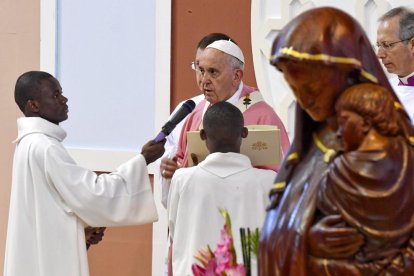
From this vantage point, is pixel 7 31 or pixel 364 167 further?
pixel 7 31

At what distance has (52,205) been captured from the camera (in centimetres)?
441

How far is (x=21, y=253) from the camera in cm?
446

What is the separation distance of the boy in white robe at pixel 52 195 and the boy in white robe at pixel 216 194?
2.76 ft

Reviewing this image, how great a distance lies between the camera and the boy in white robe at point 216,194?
357cm

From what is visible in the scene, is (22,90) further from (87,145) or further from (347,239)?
(347,239)

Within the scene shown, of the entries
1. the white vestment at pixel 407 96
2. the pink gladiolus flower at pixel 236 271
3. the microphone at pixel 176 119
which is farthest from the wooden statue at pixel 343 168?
the white vestment at pixel 407 96

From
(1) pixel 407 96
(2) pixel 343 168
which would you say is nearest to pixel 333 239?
(2) pixel 343 168

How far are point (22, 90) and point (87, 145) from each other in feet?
4.72

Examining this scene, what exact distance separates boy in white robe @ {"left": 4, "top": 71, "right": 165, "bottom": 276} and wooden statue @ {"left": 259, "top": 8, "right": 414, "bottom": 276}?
2.44 m

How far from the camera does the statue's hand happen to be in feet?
6.35

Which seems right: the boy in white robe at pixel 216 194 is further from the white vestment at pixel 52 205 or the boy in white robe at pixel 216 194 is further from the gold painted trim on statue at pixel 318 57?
the gold painted trim on statue at pixel 318 57

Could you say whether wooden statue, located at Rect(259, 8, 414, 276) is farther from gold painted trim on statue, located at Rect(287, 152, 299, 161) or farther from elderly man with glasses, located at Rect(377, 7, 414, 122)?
elderly man with glasses, located at Rect(377, 7, 414, 122)

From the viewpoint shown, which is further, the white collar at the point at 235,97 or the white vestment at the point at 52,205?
the white collar at the point at 235,97

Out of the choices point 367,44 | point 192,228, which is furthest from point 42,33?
point 367,44
